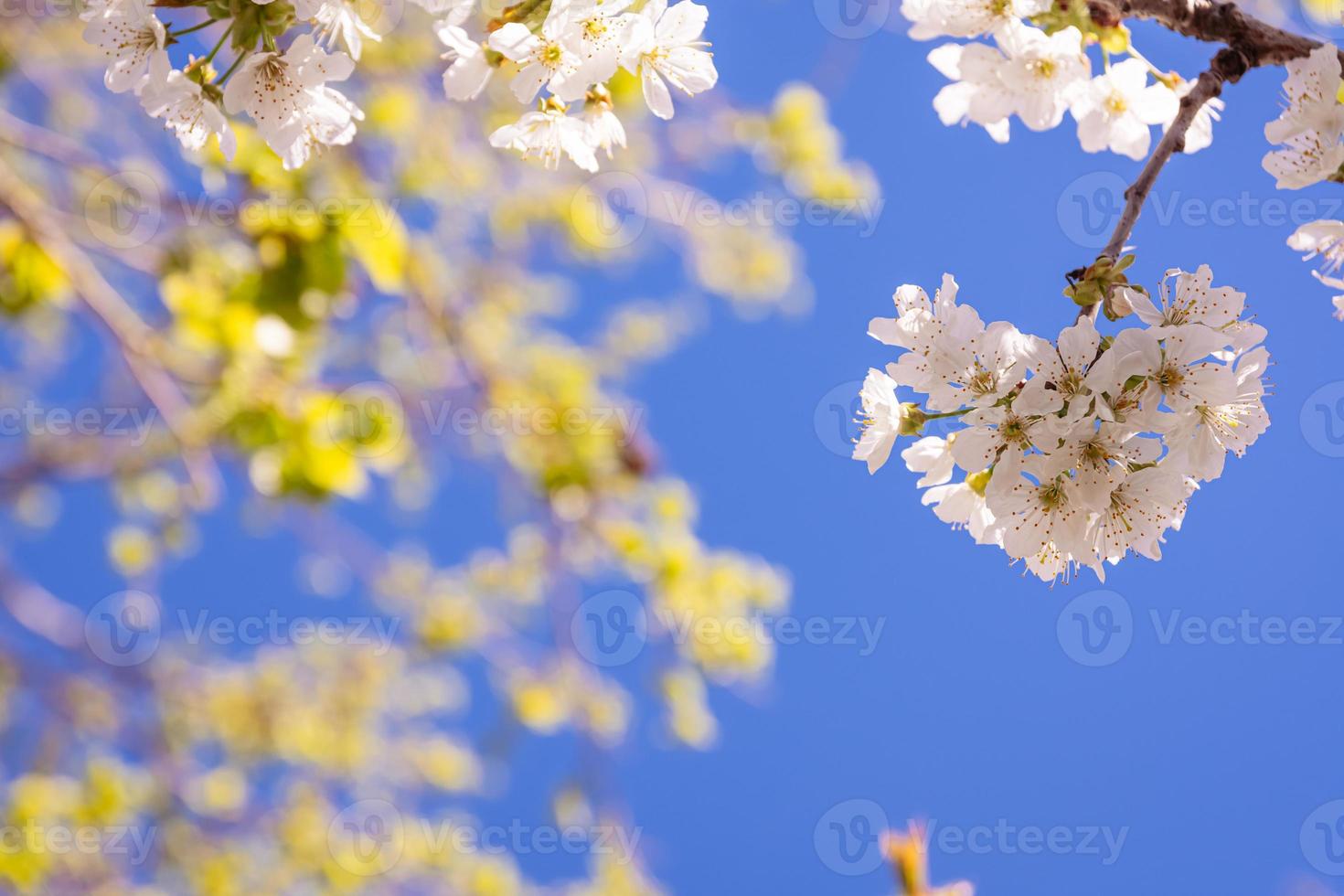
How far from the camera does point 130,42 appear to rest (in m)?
1.04

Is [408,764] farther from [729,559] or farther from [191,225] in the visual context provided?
[191,225]

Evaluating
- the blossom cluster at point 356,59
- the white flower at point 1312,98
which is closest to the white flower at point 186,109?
the blossom cluster at point 356,59

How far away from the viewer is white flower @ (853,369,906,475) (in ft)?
3.55

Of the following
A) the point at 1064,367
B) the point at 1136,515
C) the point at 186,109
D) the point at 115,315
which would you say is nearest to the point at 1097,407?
the point at 1064,367

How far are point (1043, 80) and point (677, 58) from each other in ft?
1.44

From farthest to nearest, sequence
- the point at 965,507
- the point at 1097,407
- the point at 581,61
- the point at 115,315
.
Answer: the point at 115,315, the point at 965,507, the point at 581,61, the point at 1097,407

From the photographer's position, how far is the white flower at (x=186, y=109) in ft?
3.34

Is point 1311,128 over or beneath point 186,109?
over

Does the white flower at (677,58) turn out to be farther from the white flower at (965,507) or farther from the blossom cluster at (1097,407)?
the white flower at (965,507)

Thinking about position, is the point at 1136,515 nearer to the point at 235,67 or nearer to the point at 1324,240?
the point at 1324,240

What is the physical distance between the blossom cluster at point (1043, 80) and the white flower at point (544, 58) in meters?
0.44

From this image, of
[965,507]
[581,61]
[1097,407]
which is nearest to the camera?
[1097,407]

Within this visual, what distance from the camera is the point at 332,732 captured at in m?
3.74

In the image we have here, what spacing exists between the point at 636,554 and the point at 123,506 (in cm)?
171
